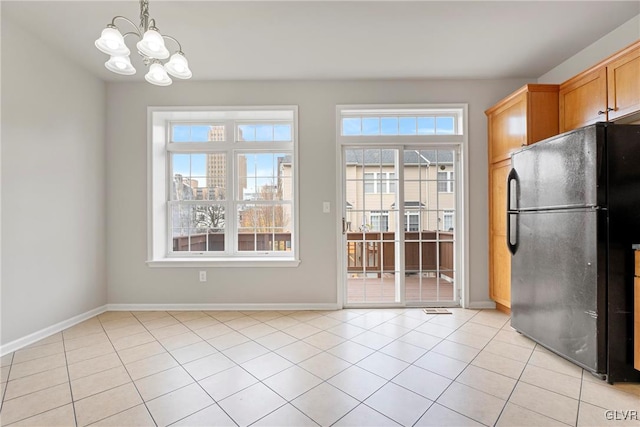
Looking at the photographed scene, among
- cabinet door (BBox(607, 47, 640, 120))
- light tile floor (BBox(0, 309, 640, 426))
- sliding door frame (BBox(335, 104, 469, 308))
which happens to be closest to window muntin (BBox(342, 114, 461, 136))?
sliding door frame (BBox(335, 104, 469, 308))

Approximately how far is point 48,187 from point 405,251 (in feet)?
12.1

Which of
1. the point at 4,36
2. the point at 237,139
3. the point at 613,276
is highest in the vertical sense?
the point at 4,36

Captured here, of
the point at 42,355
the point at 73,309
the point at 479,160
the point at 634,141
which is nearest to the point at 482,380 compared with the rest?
the point at 634,141

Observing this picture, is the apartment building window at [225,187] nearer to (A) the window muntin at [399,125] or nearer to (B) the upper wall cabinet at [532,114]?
(A) the window muntin at [399,125]

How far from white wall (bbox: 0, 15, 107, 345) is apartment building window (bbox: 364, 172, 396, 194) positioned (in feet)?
10.1

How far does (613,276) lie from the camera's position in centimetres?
184

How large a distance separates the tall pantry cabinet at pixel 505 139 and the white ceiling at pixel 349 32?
469mm

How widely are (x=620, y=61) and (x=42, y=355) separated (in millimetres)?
4934

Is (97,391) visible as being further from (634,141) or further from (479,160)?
(479,160)

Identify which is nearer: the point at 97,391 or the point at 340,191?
the point at 97,391

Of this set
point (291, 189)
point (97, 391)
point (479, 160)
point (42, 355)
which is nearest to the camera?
point (97, 391)

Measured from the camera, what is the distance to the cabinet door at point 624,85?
199 cm

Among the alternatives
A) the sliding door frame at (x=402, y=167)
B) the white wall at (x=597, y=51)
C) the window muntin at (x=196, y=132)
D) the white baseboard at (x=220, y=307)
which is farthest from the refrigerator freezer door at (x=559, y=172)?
the window muntin at (x=196, y=132)

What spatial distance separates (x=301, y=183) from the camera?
10.8 ft
